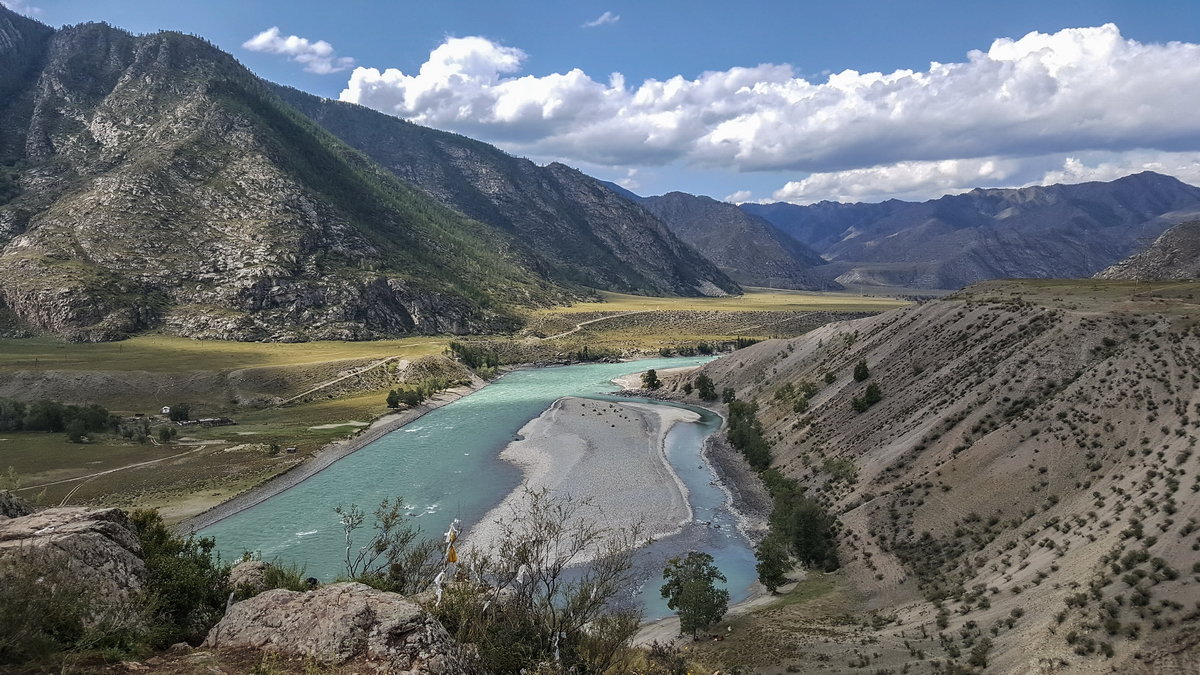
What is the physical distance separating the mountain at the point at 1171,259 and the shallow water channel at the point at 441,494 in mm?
84491

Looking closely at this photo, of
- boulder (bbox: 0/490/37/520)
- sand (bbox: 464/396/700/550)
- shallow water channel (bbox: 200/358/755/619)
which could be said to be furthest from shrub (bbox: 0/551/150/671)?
sand (bbox: 464/396/700/550)

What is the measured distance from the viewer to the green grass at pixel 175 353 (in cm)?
11631

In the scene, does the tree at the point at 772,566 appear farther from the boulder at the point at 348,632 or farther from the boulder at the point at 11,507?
the boulder at the point at 11,507

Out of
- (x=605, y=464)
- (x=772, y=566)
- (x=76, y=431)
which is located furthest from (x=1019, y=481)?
(x=76, y=431)

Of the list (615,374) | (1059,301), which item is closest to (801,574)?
(1059,301)

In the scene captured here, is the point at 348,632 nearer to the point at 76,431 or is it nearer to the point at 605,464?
the point at 605,464

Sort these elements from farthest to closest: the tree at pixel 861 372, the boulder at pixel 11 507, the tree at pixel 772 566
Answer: the tree at pixel 861 372, the tree at pixel 772 566, the boulder at pixel 11 507

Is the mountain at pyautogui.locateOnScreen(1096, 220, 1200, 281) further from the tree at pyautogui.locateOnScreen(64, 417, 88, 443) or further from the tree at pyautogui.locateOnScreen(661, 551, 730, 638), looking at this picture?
the tree at pyautogui.locateOnScreen(64, 417, 88, 443)

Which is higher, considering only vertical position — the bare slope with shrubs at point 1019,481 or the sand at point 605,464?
the bare slope with shrubs at point 1019,481

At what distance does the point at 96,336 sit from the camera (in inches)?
5733

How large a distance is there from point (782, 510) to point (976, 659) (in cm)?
2326

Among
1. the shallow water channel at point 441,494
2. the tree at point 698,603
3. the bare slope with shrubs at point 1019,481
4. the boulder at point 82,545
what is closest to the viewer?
the boulder at point 82,545

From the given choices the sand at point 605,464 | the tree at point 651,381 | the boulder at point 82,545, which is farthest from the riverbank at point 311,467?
the tree at point 651,381

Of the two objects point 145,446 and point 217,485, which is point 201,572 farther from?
point 145,446
